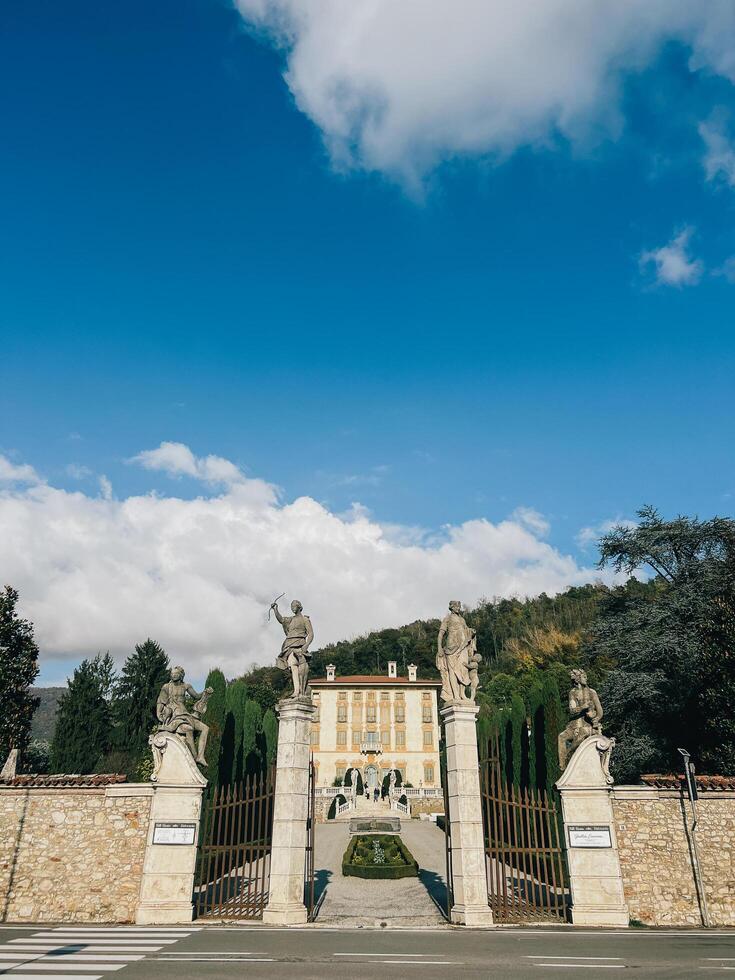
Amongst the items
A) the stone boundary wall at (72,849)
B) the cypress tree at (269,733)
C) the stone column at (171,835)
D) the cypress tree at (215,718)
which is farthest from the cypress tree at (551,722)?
the cypress tree at (269,733)

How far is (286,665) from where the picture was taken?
1337cm

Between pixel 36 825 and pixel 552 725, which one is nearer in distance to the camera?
pixel 36 825

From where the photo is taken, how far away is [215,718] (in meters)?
18.9

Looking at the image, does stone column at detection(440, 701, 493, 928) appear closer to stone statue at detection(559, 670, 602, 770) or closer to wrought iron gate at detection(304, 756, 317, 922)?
stone statue at detection(559, 670, 602, 770)

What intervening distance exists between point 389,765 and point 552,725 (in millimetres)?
53117

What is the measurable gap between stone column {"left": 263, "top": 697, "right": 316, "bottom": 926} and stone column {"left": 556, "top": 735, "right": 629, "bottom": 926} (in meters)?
5.09

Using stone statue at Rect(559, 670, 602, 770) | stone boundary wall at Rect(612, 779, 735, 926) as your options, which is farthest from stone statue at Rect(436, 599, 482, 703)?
stone boundary wall at Rect(612, 779, 735, 926)

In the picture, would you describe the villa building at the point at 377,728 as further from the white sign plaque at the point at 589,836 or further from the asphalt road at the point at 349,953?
the asphalt road at the point at 349,953

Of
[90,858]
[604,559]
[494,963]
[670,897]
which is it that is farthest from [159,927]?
[604,559]

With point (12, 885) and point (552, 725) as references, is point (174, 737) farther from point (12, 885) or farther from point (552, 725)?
point (552, 725)

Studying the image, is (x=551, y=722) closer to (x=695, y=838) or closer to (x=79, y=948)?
(x=695, y=838)

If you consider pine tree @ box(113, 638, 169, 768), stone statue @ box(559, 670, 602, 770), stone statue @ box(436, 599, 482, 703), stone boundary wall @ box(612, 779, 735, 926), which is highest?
pine tree @ box(113, 638, 169, 768)

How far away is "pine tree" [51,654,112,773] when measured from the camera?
44000 mm

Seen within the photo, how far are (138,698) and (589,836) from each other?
45204 millimetres
